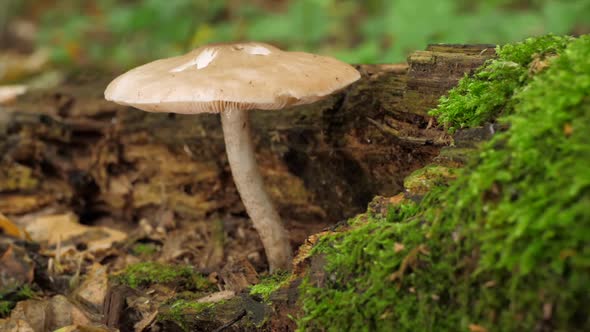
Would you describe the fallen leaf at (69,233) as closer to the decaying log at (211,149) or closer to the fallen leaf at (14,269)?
the decaying log at (211,149)

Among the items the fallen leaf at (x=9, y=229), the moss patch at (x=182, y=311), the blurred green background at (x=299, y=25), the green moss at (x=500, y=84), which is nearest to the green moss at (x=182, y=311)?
the moss patch at (x=182, y=311)

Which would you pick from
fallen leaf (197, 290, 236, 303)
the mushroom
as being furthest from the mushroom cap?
fallen leaf (197, 290, 236, 303)

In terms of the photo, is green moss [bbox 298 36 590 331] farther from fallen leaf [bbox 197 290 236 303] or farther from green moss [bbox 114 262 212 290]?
green moss [bbox 114 262 212 290]

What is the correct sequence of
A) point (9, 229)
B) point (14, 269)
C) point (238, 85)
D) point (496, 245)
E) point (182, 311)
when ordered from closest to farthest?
point (496, 245) < point (238, 85) < point (182, 311) < point (14, 269) < point (9, 229)

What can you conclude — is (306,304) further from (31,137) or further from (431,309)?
(31,137)

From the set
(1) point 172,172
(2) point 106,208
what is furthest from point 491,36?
(2) point 106,208

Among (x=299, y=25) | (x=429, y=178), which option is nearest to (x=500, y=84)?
(x=429, y=178)

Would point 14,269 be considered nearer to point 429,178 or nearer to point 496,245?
point 429,178
